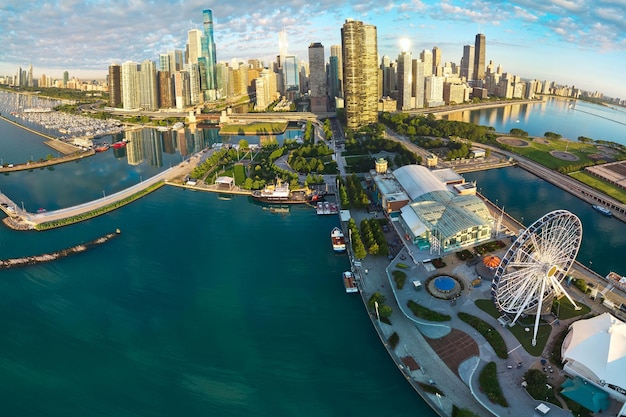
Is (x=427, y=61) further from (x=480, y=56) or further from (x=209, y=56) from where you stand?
(x=209, y=56)

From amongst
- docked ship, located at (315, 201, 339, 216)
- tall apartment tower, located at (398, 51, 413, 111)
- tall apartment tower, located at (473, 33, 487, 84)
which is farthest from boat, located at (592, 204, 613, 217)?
tall apartment tower, located at (473, 33, 487, 84)

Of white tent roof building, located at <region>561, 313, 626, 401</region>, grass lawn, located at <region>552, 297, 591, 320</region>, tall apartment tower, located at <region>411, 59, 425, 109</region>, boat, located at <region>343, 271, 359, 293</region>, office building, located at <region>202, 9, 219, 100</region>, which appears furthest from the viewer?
office building, located at <region>202, 9, 219, 100</region>

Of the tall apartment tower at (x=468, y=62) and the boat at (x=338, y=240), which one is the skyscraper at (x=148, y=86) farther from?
the tall apartment tower at (x=468, y=62)

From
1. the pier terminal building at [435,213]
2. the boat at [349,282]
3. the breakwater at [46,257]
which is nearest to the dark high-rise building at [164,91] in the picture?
the breakwater at [46,257]

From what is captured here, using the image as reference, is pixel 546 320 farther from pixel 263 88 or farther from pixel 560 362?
pixel 263 88

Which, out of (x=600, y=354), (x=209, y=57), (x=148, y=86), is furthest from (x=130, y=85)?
(x=600, y=354)

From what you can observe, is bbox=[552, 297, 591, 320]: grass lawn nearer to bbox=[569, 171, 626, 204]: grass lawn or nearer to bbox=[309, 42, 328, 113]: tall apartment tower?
bbox=[569, 171, 626, 204]: grass lawn
